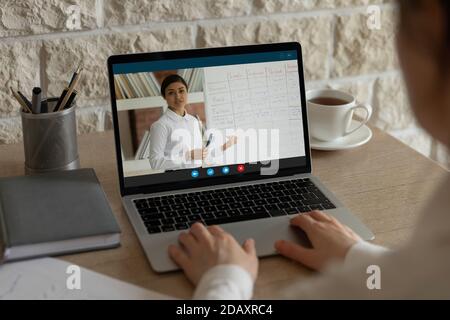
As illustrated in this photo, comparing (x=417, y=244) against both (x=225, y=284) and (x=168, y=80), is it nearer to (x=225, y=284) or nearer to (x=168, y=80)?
(x=225, y=284)

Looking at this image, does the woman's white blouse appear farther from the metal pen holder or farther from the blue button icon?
the metal pen holder

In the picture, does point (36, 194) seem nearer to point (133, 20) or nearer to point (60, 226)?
point (60, 226)

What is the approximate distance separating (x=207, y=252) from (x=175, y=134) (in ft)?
0.89

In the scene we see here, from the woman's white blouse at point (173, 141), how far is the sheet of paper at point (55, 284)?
26cm

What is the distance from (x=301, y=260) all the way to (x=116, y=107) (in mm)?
394

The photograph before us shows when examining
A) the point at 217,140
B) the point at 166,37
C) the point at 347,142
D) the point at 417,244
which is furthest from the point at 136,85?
the point at 417,244

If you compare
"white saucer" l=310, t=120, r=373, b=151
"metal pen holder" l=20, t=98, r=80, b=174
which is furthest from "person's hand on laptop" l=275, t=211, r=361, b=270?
"metal pen holder" l=20, t=98, r=80, b=174

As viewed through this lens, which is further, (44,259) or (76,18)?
(76,18)

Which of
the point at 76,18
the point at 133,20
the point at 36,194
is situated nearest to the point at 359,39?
the point at 133,20

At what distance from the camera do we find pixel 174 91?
1.12 m

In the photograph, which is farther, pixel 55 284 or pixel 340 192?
pixel 340 192

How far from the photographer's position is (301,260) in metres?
0.94

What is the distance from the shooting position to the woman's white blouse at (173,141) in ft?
3.66

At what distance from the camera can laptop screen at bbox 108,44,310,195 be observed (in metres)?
1.11
